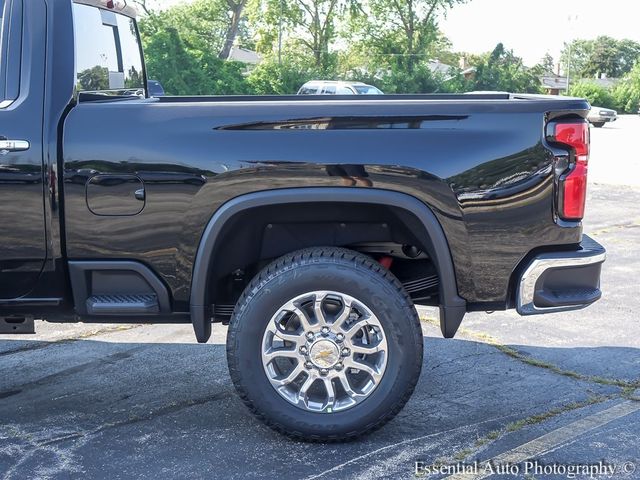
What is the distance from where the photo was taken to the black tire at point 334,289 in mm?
3551

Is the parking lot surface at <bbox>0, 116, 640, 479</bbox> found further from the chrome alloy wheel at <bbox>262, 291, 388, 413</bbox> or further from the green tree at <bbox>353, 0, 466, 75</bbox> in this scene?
the green tree at <bbox>353, 0, 466, 75</bbox>

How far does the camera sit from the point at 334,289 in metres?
3.55

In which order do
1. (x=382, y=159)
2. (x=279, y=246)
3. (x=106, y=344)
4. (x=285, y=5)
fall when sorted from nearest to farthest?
1. (x=382, y=159)
2. (x=279, y=246)
3. (x=106, y=344)
4. (x=285, y=5)

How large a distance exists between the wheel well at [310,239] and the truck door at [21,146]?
32.2 inches

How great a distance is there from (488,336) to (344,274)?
2.12 meters

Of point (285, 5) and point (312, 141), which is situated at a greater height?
point (285, 5)

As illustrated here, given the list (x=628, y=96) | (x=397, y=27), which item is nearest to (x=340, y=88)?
(x=397, y=27)

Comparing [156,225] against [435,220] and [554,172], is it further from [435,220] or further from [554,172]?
[554,172]

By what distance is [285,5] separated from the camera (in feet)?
163

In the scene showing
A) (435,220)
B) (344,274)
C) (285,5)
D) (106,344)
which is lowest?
(106,344)

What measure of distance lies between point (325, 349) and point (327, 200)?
2.18ft

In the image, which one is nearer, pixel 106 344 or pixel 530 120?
pixel 530 120

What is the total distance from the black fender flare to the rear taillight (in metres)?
0.56

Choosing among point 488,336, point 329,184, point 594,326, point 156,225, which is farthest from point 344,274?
point 594,326
